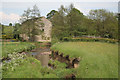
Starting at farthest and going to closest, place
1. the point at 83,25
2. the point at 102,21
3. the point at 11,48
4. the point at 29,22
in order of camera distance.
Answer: the point at 29,22 → the point at 102,21 → the point at 83,25 → the point at 11,48

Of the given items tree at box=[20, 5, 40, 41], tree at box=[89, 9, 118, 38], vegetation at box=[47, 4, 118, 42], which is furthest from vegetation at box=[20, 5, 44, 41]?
tree at box=[89, 9, 118, 38]

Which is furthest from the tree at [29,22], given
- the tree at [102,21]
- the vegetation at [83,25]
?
the tree at [102,21]

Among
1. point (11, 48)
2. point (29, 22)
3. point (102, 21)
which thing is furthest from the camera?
point (29, 22)

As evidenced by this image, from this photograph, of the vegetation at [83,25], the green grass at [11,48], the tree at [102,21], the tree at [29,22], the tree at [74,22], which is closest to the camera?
the green grass at [11,48]

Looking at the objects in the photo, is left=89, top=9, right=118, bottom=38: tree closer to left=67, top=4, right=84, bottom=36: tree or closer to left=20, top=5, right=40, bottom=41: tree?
left=67, top=4, right=84, bottom=36: tree

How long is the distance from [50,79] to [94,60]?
3149mm

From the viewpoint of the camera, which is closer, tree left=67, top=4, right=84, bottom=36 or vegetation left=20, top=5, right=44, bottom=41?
tree left=67, top=4, right=84, bottom=36

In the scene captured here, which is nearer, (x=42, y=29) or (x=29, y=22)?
(x=29, y=22)

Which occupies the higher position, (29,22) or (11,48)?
(29,22)

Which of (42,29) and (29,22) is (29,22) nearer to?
(29,22)

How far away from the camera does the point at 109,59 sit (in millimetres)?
7711

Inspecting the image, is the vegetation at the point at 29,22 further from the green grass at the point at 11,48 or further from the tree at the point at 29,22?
the green grass at the point at 11,48

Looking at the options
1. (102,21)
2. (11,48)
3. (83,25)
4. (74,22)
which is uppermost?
(102,21)

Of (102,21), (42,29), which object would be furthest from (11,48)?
(42,29)
